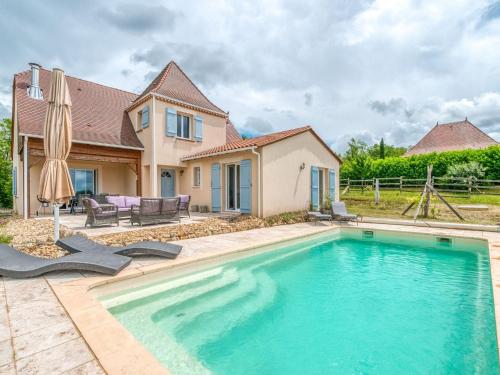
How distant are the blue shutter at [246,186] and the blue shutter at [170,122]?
4.99 metres

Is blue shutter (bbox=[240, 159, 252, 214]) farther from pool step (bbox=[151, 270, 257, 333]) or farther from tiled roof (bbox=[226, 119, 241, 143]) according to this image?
tiled roof (bbox=[226, 119, 241, 143])

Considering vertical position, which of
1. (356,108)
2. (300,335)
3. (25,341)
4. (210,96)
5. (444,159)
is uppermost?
(210,96)

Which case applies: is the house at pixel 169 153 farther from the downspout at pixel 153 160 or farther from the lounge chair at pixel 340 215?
the lounge chair at pixel 340 215

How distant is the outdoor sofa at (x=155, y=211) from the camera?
8.89 meters

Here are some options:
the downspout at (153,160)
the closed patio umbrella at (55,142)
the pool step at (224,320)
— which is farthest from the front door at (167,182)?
the pool step at (224,320)

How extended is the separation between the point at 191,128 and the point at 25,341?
46.0 ft

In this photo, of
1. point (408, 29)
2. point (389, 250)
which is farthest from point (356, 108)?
point (389, 250)

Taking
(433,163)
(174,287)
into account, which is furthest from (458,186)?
(174,287)

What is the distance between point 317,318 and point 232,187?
31.6 feet

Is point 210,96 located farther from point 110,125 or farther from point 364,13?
point 364,13

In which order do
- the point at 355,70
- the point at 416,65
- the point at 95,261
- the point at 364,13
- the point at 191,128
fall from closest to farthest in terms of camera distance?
the point at 95,261 → the point at 364,13 → the point at 416,65 → the point at 355,70 → the point at 191,128

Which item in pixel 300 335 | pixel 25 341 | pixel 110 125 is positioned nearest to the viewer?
pixel 25 341

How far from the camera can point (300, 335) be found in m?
3.39

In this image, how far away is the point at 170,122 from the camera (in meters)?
14.1
